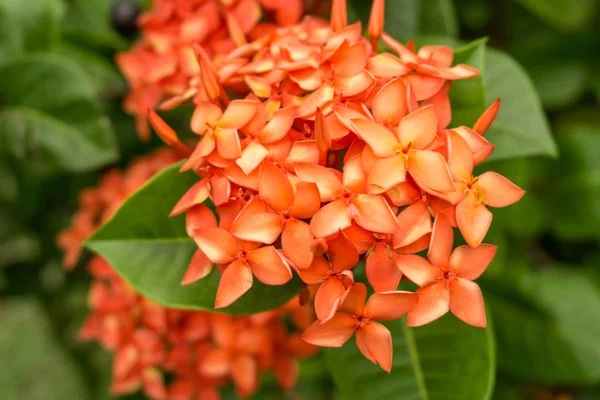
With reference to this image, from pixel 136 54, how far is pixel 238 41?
208 millimetres

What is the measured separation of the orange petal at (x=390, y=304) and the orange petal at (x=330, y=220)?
6cm

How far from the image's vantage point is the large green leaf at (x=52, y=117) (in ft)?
2.87

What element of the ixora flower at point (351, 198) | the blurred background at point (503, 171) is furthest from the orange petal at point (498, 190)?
the blurred background at point (503, 171)

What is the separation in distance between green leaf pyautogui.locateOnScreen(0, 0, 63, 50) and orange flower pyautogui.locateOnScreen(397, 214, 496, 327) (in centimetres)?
72

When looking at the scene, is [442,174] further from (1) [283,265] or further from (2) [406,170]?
(1) [283,265]

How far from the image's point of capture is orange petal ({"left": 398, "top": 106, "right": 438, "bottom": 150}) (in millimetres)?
511

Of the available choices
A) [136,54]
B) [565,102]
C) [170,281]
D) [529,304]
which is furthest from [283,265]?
[565,102]

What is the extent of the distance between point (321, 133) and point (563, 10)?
687 mm

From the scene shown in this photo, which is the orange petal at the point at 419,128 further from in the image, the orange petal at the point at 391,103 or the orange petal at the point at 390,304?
the orange petal at the point at 390,304

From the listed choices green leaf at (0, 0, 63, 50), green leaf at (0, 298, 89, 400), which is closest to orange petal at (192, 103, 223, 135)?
green leaf at (0, 0, 63, 50)

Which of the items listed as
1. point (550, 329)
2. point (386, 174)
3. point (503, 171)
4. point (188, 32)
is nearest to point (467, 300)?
point (386, 174)

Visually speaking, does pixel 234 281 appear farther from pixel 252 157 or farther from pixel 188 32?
pixel 188 32

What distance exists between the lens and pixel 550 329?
107 cm

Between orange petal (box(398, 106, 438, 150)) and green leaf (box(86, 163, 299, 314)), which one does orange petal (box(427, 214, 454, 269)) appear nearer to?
orange petal (box(398, 106, 438, 150))
